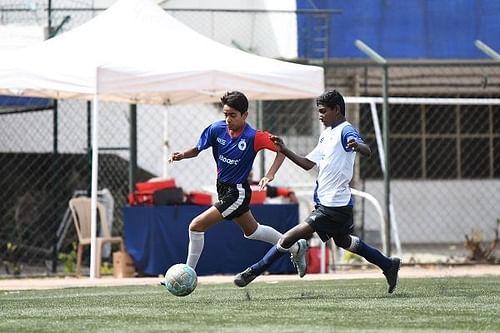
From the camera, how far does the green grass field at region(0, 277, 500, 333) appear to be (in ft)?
28.1

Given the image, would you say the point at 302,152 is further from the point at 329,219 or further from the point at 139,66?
the point at 329,219

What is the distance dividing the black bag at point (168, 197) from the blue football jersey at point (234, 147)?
15.2 feet

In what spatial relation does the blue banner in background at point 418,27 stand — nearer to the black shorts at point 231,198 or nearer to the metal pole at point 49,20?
the metal pole at point 49,20

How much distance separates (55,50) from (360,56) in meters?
6.91

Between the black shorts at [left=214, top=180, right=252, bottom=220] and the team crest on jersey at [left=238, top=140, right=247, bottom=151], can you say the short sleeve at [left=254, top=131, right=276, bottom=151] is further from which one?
the black shorts at [left=214, top=180, right=252, bottom=220]

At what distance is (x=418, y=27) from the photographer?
2191 cm

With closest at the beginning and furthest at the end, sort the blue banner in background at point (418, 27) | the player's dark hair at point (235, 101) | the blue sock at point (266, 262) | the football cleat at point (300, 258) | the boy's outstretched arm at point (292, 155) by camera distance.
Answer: the boy's outstretched arm at point (292, 155) → the blue sock at point (266, 262) → the player's dark hair at point (235, 101) → the football cleat at point (300, 258) → the blue banner in background at point (418, 27)

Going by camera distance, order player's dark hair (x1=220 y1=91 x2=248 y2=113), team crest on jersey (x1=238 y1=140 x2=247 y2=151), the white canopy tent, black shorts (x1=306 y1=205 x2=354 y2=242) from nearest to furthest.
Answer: black shorts (x1=306 y1=205 x2=354 y2=242) → player's dark hair (x1=220 y1=91 x2=248 y2=113) → team crest on jersey (x1=238 y1=140 x2=247 y2=151) → the white canopy tent

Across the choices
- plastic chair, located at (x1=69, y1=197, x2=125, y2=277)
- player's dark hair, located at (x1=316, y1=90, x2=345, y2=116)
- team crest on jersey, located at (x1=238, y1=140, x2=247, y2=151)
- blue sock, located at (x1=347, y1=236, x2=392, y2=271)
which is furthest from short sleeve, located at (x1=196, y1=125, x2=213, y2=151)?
plastic chair, located at (x1=69, y1=197, x2=125, y2=277)

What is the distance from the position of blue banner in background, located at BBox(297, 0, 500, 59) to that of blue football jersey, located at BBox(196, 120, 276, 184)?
9735mm

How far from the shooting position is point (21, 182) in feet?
65.3

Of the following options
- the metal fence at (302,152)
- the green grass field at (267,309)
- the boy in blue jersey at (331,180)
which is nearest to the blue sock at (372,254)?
the boy in blue jersey at (331,180)

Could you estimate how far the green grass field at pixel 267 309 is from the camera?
857cm

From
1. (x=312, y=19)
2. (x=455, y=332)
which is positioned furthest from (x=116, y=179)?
(x=455, y=332)
